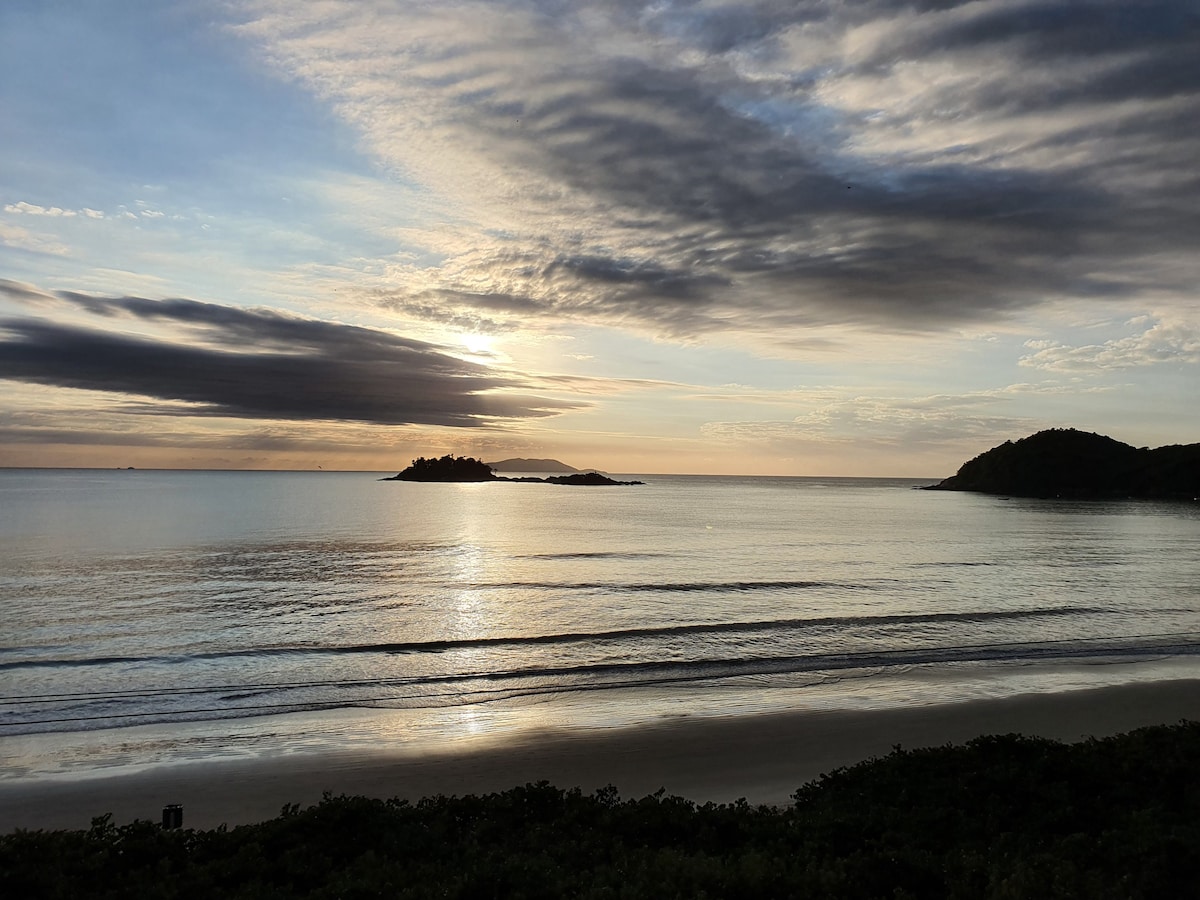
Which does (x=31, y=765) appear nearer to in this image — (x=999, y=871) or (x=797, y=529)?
(x=999, y=871)

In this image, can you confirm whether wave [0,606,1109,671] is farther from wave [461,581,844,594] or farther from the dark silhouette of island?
the dark silhouette of island

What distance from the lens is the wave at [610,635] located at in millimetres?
23594

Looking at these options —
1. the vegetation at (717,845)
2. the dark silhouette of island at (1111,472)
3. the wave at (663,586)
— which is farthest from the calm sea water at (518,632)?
the dark silhouette of island at (1111,472)

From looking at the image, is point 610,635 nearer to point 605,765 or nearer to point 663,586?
point 663,586

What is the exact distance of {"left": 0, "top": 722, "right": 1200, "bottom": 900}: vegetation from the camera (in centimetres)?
775

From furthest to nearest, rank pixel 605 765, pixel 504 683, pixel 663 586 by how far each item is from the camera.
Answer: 1. pixel 663 586
2. pixel 504 683
3. pixel 605 765

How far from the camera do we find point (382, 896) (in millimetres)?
7660

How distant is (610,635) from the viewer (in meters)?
27.6

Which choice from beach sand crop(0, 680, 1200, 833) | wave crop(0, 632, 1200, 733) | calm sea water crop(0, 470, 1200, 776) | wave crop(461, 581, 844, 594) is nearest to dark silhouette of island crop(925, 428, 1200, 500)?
calm sea water crop(0, 470, 1200, 776)

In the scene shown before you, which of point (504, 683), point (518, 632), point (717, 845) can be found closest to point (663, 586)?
point (518, 632)

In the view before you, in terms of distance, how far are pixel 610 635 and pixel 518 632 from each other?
12.1ft

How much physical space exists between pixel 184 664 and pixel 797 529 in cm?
6723

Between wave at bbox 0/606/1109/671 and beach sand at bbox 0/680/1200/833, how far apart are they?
300 inches

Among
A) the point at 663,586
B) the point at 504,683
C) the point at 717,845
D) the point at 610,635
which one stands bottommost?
the point at 504,683
